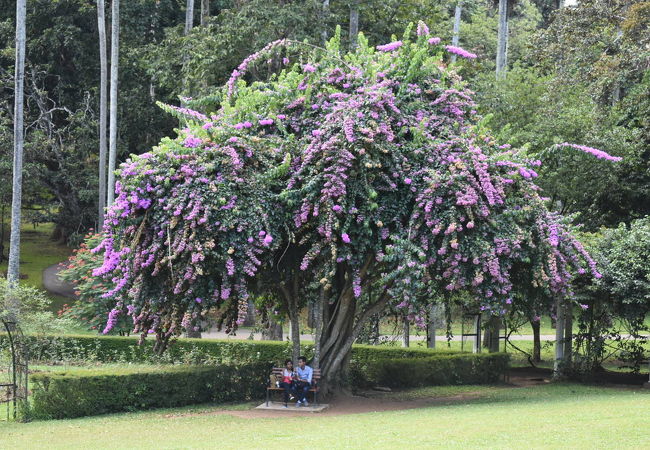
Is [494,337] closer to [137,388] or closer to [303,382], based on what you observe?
[303,382]

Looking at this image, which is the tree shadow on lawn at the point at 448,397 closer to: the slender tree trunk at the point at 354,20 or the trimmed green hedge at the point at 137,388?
the trimmed green hedge at the point at 137,388

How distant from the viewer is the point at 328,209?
17891 mm

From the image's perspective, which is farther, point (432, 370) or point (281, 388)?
point (432, 370)

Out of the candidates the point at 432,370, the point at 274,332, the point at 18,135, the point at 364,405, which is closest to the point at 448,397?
the point at 432,370

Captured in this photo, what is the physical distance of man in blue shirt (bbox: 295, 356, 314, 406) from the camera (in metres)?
18.9

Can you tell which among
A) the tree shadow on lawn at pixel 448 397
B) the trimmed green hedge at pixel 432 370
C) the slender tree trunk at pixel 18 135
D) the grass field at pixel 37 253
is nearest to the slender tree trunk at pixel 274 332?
the trimmed green hedge at pixel 432 370

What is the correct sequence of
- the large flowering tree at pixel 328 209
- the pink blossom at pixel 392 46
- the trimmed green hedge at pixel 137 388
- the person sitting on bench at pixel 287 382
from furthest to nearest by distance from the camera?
the pink blossom at pixel 392 46
the person sitting on bench at pixel 287 382
the large flowering tree at pixel 328 209
the trimmed green hedge at pixel 137 388

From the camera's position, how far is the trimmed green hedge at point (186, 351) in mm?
24688

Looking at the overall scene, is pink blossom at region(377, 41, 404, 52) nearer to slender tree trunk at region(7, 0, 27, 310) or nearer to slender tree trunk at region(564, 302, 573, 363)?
slender tree trunk at region(564, 302, 573, 363)

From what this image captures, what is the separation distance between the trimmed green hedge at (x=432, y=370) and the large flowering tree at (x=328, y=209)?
362cm

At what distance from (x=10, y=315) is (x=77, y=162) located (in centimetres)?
2723

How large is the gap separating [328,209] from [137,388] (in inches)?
218

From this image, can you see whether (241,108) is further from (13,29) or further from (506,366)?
(13,29)

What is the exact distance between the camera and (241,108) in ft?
63.4
